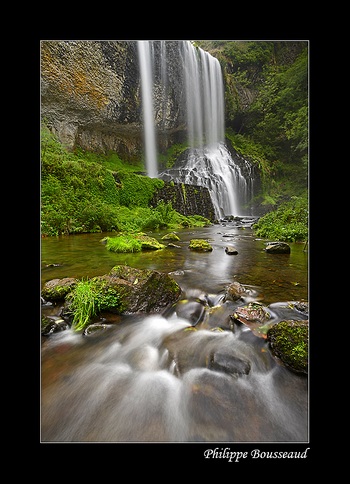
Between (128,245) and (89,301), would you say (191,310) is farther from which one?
(128,245)

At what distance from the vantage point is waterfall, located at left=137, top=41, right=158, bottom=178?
16.7 meters

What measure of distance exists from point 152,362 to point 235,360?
2.04ft

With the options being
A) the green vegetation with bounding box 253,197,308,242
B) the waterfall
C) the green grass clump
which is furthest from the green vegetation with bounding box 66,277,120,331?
the waterfall

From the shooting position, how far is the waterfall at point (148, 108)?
16656 mm

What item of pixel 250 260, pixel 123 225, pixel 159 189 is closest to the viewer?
pixel 250 260

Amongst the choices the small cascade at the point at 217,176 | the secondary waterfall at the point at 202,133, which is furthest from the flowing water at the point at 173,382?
the secondary waterfall at the point at 202,133

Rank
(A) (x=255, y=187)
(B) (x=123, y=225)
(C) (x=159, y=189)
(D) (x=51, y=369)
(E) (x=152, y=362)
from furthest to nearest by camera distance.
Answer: (A) (x=255, y=187) → (C) (x=159, y=189) → (B) (x=123, y=225) → (E) (x=152, y=362) → (D) (x=51, y=369)

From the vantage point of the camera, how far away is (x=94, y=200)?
25.4ft

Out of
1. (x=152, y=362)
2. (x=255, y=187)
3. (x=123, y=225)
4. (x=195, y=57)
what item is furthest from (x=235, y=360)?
(x=195, y=57)

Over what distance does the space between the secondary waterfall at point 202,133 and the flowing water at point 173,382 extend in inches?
533

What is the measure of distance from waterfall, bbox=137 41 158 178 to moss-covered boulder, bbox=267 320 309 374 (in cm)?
1828

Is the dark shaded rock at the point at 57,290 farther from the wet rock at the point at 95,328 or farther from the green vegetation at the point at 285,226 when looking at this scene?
the green vegetation at the point at 285,226

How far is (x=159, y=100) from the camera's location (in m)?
18.9
